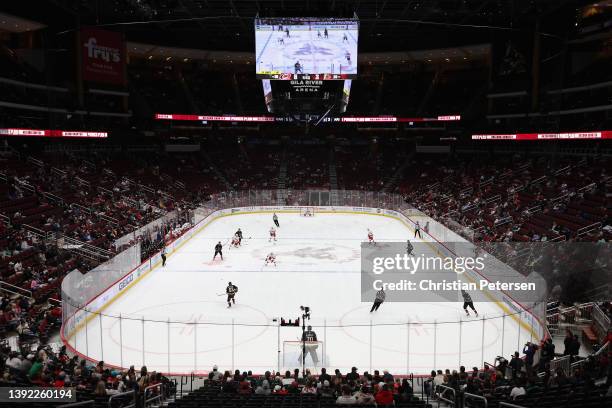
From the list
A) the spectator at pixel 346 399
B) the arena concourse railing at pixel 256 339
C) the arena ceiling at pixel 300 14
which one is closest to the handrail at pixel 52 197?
the arena concourse railing at pixel 256 339

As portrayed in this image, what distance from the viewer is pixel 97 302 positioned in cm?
1612

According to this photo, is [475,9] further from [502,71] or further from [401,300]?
[401,300]

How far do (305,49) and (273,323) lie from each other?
1419 centimetres

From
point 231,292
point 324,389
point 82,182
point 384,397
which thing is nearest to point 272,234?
point 231,292

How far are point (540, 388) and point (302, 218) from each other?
3020cm

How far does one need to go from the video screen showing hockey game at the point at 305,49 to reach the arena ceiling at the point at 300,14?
634 millimetres

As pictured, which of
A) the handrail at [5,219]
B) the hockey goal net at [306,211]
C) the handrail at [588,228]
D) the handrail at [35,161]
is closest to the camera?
the handrail at [588,228]

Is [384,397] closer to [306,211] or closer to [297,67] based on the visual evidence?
[297,67]

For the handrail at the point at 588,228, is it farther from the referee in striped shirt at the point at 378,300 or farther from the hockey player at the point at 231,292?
the hockey player at the point at 231,292

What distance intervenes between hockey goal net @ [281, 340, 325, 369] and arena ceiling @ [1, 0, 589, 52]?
16219mm

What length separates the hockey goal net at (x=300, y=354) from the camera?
1235cm

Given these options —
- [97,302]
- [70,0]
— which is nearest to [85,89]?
[70,0]

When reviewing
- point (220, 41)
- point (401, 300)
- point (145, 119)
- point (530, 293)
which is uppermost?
point (220, 41)

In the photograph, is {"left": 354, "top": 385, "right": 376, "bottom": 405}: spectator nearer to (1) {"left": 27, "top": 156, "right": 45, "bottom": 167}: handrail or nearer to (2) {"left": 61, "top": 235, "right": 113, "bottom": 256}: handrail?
(2) {"left": 61, "top": 235, "right": 113, "bottom": 256}: handrail
